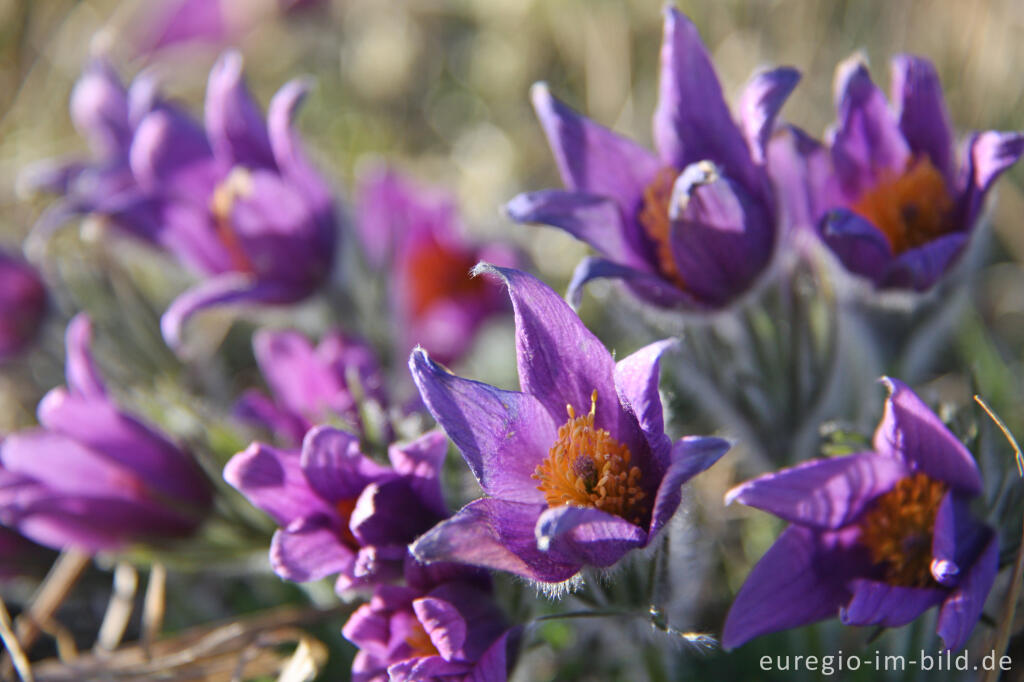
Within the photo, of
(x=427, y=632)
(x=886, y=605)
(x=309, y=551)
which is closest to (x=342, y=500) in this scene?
(x=309, y=551)

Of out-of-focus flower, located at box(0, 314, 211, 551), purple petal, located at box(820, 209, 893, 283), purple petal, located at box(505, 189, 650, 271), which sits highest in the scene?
purple petal, located at box(505, 189, 650, 271)

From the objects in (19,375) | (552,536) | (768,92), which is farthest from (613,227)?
(19,375)

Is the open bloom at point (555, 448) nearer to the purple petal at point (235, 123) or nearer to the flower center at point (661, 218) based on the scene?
the flower center at point (661, 218)

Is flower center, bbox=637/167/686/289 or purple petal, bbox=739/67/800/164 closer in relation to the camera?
purple petal, bbox=739/67/800/164

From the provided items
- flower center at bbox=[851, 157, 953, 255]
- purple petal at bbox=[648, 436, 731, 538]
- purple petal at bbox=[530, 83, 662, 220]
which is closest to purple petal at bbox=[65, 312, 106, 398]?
purple petal at bbox=[530, 83, 662, 220]

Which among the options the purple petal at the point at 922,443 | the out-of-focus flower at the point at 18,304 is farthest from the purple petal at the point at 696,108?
the out-of-focus flower at the point at 18,304

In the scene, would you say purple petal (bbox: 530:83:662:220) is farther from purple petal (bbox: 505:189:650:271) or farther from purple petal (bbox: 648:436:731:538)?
purple petal (bbox: 648:436:731:538)

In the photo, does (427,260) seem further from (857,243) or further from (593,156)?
(857,243)

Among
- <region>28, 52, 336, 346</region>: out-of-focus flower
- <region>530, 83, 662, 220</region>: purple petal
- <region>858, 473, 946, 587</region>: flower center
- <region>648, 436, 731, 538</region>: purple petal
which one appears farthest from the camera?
<region>28, 52, 336, 346</region>: out-of-focus flower

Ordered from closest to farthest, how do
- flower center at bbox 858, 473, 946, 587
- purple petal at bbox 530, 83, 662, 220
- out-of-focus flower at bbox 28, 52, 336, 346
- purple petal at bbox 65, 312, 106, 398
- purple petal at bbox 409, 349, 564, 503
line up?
purple petal at bbox 409, 349, 564, 503 → flower center at bbox 858, 473, 946, 587 → purple petal at bbox 530, 83, 662, 220 → purple petal at bbox 65, 312, 106, 398 → out-of-focus flower at bbox 28, 52, 336, 346
